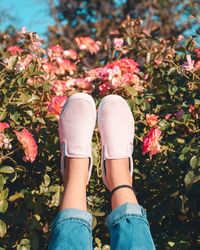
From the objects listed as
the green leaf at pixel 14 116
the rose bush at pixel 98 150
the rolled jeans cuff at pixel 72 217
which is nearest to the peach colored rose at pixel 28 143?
the rose bush at pixel 98 150

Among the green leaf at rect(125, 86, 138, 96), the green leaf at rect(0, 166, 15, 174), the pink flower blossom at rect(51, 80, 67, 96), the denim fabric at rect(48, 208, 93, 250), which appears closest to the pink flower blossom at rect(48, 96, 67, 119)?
the pink flower blossom at rect(51, 80, 67, 96)

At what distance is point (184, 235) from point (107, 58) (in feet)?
4.51

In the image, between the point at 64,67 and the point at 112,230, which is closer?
the point at 112,230

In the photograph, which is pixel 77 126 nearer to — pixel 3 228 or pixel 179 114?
pixel 179 114

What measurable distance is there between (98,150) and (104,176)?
7.6 inches

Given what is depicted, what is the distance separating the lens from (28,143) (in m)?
1.75

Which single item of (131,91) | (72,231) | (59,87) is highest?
(59,87)

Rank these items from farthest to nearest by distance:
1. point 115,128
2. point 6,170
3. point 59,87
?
point 59,87
point 115,128
point 6,170

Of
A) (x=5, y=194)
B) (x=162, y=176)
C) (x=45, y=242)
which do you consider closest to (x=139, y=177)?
(x=162, y=176)

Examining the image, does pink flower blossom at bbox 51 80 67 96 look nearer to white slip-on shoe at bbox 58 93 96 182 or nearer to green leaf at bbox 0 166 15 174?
white slip-on shoe at bbox 58 93 96 182

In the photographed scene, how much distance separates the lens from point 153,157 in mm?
1911

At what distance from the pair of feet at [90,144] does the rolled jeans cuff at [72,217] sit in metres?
0.05

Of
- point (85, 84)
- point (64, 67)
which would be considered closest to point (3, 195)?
point (85, 84)

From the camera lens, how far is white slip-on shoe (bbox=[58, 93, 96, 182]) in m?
1.93
